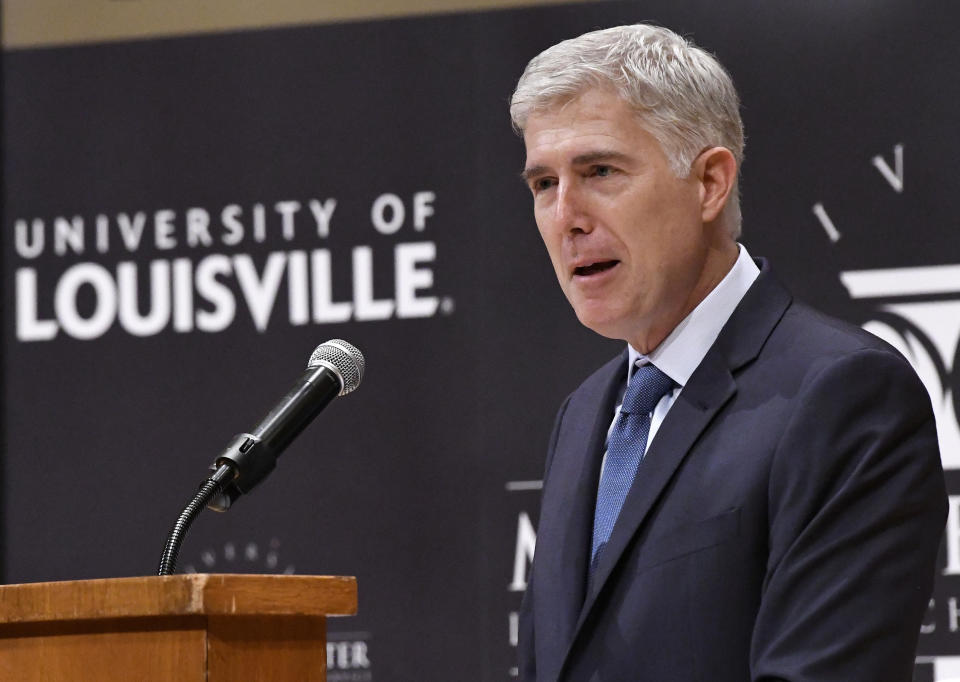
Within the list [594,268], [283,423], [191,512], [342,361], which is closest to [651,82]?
[594,268]

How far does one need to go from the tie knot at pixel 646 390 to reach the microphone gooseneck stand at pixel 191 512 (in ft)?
2.22

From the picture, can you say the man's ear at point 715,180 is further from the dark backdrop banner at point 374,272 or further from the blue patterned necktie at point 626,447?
the dark backdrop banner at point 374,272

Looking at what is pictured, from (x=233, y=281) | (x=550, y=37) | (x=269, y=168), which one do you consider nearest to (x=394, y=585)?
(x=233, y=281)

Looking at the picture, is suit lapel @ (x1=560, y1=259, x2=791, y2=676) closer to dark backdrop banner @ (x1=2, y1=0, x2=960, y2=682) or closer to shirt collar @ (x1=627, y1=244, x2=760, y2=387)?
shirt collar @ (x1=627, y1=244, x2=760, y2=387)

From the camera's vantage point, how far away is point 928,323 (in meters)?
3.20

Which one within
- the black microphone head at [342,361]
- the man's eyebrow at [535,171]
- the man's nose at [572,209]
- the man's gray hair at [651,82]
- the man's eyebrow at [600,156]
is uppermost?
the man's gray hair at [651,82]

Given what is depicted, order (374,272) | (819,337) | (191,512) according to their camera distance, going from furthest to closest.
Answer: (374,272) → (819,337) → (191,512)

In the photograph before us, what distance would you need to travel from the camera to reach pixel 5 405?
12.3 ft

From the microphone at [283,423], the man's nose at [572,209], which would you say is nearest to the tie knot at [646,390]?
the man's nose at [572,209]

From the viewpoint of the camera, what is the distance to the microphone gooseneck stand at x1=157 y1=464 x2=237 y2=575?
1.54m

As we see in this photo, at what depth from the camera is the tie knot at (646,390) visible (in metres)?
1.99

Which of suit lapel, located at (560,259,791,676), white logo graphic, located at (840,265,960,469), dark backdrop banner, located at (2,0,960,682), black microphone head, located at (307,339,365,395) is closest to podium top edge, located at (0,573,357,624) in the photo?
black microphone head, located at (307,339,365,395)

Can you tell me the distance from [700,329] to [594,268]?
190 millimetres

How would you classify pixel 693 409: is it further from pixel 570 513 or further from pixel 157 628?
pixel 157 628
